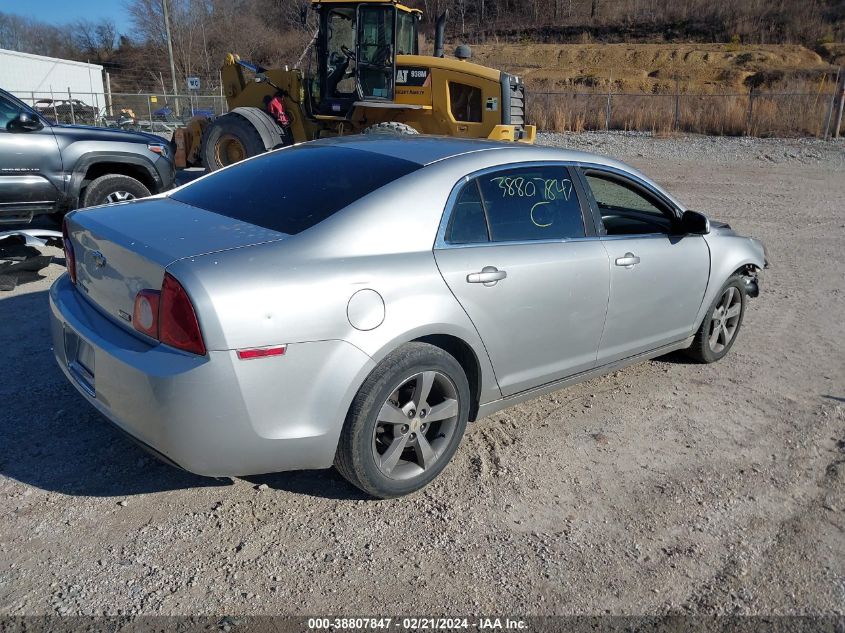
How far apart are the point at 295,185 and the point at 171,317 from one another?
1150 mm

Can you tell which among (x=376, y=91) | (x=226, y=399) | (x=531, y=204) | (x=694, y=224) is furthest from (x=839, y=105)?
(x=226, y=399)

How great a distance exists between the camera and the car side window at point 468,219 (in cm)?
351

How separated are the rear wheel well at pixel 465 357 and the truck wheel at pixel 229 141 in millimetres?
9034

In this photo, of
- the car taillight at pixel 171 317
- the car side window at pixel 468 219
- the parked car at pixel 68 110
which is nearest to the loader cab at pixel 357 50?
the car side window at pixel 468 219

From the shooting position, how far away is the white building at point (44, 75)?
1626 inches

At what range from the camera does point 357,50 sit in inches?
460

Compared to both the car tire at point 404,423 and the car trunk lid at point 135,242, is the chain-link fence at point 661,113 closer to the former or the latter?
the car trunk lid at point 135,242

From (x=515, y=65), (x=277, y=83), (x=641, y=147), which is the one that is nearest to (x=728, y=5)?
(x=515, y=65)

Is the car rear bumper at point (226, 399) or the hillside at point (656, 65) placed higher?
the hillside at point (656, 65)

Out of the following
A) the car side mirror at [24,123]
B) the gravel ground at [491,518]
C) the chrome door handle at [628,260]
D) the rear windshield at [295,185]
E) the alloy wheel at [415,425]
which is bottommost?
the gravel ground at [491,518]

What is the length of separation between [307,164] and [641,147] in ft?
71.1

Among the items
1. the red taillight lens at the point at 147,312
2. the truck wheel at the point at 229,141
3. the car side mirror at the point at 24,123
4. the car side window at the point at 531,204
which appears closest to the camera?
the red taillight lens at the point at 147,312

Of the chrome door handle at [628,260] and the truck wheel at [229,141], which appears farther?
the truck wheel at [229,141]

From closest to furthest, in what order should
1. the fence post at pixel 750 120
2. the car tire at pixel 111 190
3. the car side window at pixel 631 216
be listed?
the car side window at pixel 631 216 → the car tire at pixel 111 190 → the fence post at pixel 750 120
